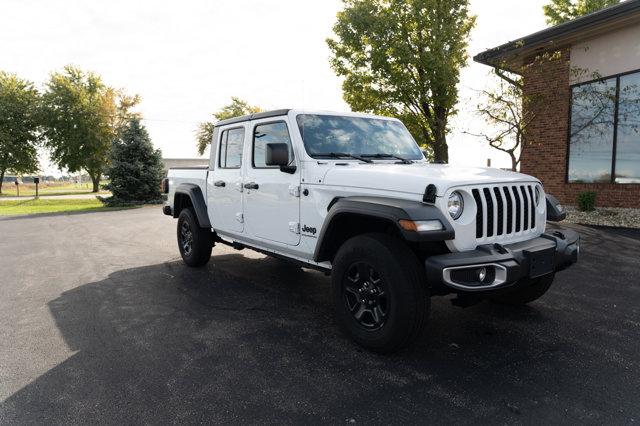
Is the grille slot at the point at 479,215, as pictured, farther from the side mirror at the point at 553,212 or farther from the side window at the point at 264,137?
the side window at the point at 264,137

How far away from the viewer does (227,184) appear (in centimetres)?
520

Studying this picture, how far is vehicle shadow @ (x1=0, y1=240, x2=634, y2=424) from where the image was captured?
255 centimetres

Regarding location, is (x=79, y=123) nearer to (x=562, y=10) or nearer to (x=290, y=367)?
(x=562, y=10)

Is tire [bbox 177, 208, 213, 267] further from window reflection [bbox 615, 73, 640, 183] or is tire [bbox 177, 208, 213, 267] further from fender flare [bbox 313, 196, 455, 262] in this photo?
window reflection [bbox 615, 73, 640, 183]

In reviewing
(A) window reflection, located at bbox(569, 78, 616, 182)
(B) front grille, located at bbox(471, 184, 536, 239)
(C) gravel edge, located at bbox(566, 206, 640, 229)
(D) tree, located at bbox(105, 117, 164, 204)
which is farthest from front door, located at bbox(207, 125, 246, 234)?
(D) tree, located at bbox(105, 117, 164, 204)

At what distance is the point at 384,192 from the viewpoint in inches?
128

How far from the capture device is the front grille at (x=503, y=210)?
10.2ft

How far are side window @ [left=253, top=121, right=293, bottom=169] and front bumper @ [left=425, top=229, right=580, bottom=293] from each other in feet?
6.94

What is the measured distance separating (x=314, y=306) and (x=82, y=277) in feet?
11.6

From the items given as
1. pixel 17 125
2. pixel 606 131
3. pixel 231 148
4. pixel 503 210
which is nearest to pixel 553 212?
pixel 503 210

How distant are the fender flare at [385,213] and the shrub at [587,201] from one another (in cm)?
1009

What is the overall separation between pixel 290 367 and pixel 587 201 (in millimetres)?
10791

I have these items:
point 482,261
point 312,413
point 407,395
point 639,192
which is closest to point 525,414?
point 407,395

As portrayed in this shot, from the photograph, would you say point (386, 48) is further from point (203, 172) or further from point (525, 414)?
point (525, 414)
